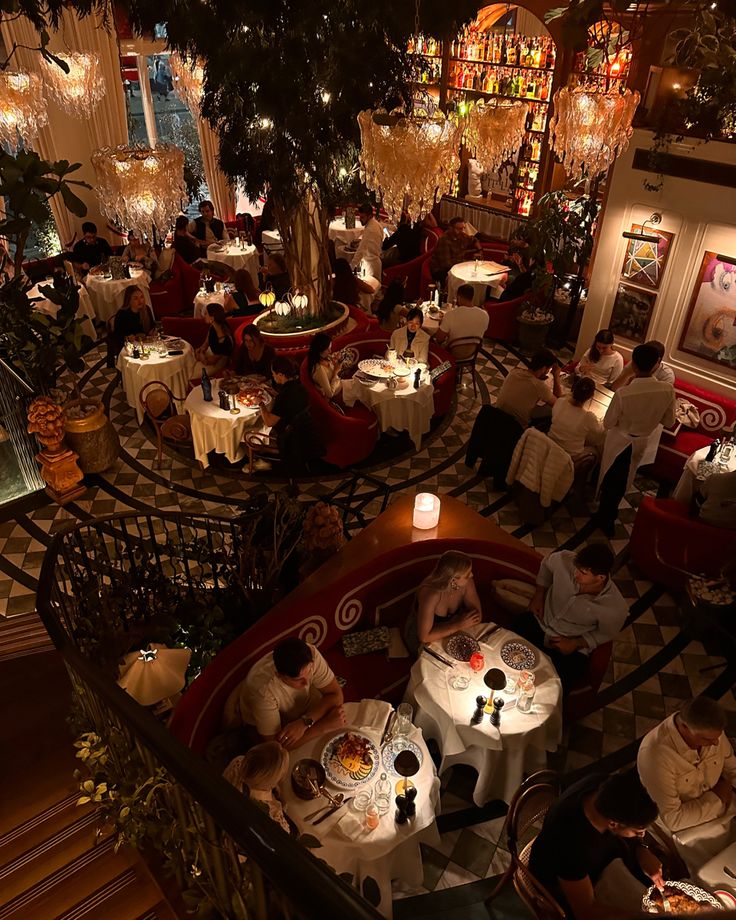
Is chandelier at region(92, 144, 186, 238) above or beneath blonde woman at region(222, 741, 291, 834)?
above

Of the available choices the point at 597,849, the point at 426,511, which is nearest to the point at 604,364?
the point at 426,511

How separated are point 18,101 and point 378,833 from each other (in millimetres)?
8583

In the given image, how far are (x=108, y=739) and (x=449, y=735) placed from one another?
2.07 metres

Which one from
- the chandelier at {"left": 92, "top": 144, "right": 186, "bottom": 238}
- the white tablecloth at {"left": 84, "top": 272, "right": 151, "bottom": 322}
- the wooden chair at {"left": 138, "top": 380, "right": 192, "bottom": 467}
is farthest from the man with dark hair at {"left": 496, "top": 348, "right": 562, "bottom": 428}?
the white tablecloth at {"left": 84, "top": 272, "right": 151, "bottom": 322}

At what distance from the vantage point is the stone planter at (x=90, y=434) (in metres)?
6.69

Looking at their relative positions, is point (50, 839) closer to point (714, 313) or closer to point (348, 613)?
point (348, 613)

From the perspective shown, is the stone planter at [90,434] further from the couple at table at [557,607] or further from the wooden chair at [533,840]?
the wooden chair at [533,840]

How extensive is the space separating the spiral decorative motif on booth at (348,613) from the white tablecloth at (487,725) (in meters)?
0.56

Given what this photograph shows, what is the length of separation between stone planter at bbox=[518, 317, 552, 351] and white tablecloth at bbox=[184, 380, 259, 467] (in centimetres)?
441

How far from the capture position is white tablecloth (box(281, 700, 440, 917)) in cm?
317

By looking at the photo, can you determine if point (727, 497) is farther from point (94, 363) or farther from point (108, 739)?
point (94, 363)

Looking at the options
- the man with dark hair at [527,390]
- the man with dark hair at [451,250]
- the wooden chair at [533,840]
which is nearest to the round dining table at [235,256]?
the man with dark hair at [451,250]

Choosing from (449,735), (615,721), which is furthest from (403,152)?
(615,721)

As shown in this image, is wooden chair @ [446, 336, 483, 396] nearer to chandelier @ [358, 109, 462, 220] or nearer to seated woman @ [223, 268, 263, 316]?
seated woman @ [223, 268, 263, 316]
